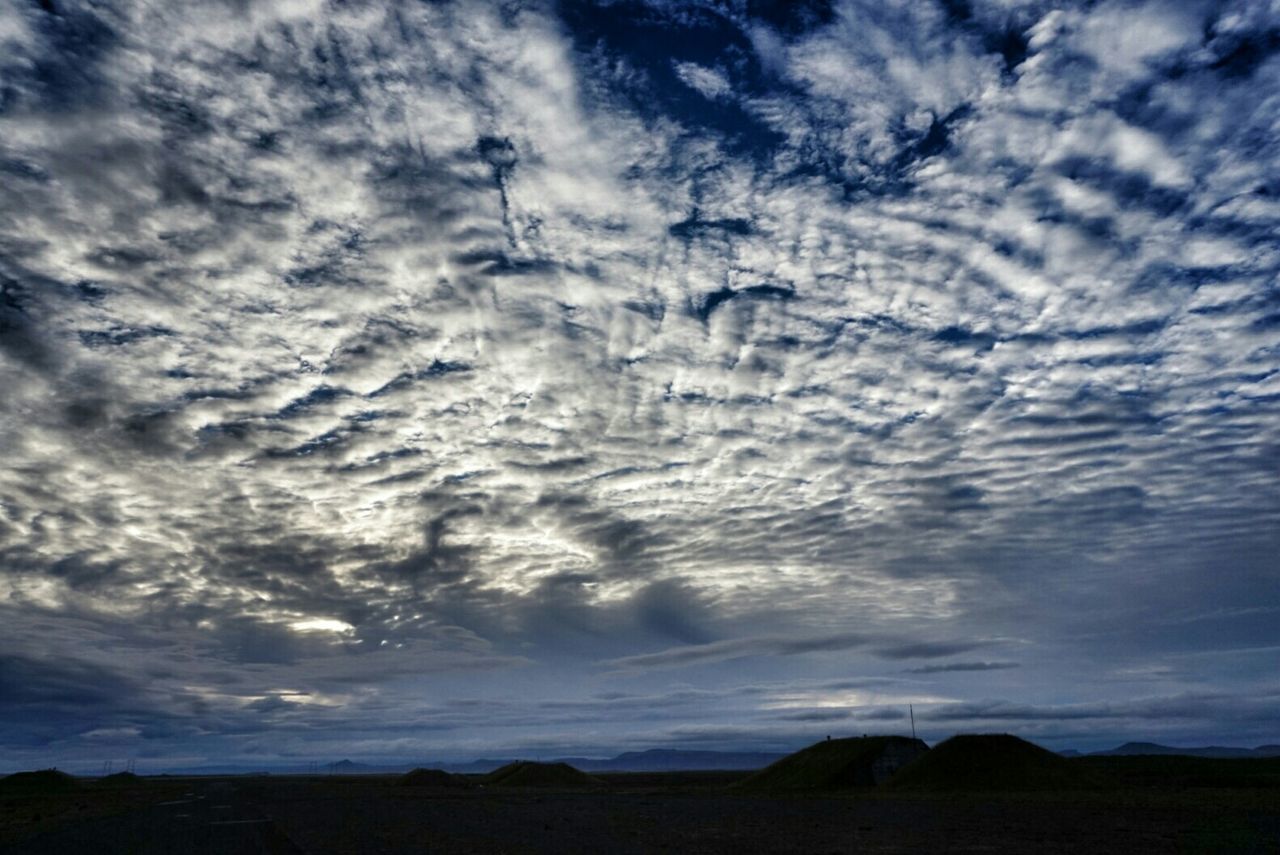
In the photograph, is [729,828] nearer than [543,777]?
Yes

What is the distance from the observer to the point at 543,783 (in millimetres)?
168000

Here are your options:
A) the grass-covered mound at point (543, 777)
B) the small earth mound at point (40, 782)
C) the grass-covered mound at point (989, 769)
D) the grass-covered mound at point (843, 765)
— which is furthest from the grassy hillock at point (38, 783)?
the grass-covered mound at point (989, 769)

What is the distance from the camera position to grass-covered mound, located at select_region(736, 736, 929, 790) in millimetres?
109500

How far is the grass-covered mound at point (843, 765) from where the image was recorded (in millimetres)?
109500

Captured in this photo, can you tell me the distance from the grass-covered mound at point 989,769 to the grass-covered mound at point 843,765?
10.2 meters

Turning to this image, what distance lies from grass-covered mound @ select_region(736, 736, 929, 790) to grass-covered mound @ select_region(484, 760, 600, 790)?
174 feet

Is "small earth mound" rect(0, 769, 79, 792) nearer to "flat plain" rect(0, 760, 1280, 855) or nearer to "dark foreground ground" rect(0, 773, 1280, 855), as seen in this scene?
"flat plain" rect(0, 760, 1280, 855)

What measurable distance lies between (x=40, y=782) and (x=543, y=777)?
116m

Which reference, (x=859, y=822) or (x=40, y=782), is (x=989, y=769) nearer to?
(x=859, y=822)

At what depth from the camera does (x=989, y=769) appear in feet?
303

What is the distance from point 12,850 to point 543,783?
13502 cm

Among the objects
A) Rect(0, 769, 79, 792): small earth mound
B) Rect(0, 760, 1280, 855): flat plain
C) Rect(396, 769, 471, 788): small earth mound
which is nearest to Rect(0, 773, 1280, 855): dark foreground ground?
Rect(0, 760, 1280, 855): flat plain

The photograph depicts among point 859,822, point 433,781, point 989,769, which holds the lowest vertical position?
point 433,781

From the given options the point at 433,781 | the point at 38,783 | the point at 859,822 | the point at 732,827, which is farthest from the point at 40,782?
the point at 859,822
